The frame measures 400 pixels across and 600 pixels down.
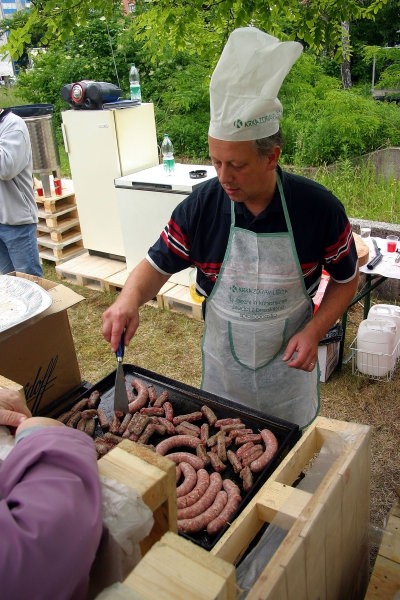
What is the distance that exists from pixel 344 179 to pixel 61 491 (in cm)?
772

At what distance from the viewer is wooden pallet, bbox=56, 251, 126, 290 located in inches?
248

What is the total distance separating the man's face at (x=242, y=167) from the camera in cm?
199

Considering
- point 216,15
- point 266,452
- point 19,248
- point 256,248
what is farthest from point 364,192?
point 266,452

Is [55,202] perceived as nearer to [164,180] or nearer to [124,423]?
[164,180]

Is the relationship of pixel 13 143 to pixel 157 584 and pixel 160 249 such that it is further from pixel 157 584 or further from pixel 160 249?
pixel 157 584

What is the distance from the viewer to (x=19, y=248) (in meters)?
4.77

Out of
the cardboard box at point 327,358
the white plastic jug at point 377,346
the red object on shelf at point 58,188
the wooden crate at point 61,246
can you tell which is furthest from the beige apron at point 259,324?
the red object on shelf at point 58,188

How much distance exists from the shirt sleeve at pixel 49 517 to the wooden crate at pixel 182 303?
4.49 metres

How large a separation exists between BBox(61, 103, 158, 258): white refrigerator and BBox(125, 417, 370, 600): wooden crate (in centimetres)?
508

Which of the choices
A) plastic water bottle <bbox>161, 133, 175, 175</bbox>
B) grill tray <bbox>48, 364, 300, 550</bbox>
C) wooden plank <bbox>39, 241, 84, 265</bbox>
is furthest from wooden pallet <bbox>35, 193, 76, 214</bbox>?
grill tray <bbox>48, 364, 300, 550</bbox>

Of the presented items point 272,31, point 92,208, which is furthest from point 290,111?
point 272,31

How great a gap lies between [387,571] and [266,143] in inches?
64.5

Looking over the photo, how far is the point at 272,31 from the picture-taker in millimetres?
4324

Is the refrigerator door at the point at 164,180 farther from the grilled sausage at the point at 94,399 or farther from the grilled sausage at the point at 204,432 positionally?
the grilled sausage at the point at 204,432
